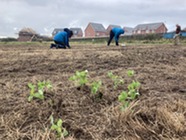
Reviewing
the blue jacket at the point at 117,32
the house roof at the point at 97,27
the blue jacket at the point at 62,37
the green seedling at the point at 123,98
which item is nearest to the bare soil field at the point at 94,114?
the green seedling at the point at 123,98

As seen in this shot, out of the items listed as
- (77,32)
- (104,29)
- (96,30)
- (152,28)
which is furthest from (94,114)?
(77,32)

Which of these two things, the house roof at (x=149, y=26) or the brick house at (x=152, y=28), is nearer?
the brick house at (x=152, y=28)

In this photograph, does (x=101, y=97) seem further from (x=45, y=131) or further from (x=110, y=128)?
(x=45, y=131)

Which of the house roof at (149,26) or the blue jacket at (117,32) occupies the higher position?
the house roof at (149,26)

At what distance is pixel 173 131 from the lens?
1977 millimetres

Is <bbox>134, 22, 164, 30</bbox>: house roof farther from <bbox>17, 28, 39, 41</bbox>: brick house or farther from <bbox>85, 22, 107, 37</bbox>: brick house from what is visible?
<bbox>17, 28, 39, 41</bbox>: brick house

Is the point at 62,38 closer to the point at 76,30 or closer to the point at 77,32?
the point at 77,32

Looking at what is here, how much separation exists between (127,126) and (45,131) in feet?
2.60

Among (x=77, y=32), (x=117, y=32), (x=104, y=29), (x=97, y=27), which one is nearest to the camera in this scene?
(x=117, y=32)

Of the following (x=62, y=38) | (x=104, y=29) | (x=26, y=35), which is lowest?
(x=62, y=38)

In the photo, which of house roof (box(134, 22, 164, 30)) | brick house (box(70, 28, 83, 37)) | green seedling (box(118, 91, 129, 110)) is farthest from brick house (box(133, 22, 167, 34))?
green seedling (box(118, 91, 129, 110))

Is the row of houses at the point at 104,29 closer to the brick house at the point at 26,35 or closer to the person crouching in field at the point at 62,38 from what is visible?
the brick house at the point at 26,35

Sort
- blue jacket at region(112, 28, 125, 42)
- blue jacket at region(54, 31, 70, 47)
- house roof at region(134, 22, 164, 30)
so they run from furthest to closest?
house roof at region(134, 22, 164, 30), blue jacket at region(112, 28, 125, 42), blue jacket at region(54, 31, 70, 47)

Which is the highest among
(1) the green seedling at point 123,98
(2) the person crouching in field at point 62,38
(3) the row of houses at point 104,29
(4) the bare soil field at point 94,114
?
(3) the row of houses at point 104,29
